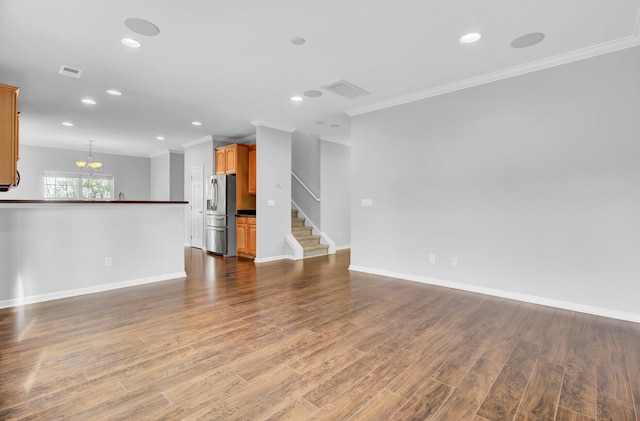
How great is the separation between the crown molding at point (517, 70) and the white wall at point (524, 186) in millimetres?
65

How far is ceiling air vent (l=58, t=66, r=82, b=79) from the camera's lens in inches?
152

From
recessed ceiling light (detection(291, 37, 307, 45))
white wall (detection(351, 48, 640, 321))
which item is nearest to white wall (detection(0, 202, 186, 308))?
recessed ceiling light (detection(291, 37, 307, 45))

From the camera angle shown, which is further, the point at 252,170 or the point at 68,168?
the point at 68,168

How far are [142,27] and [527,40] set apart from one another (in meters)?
3.80

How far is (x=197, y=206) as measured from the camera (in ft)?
27.7

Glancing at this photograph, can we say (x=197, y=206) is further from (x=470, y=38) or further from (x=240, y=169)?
(x=470, y=38)

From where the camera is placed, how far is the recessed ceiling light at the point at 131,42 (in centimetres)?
319

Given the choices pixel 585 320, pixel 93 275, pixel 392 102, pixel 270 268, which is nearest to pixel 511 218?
pixel 585 320

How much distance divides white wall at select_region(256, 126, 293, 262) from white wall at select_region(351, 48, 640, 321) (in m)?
2.30

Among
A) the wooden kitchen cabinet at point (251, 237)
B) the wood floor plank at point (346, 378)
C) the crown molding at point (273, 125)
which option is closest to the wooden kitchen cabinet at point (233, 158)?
the crown molding at point (273, 125)

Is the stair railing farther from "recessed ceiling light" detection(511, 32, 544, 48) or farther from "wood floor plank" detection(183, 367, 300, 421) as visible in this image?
"wood floor plank" detection(183, 367, 300, 421)

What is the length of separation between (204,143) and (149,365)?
686cm

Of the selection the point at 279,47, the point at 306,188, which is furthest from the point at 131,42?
the point at 306,188

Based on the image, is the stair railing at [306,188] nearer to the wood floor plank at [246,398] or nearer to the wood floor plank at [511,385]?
the wood floor plank at [511,385]
